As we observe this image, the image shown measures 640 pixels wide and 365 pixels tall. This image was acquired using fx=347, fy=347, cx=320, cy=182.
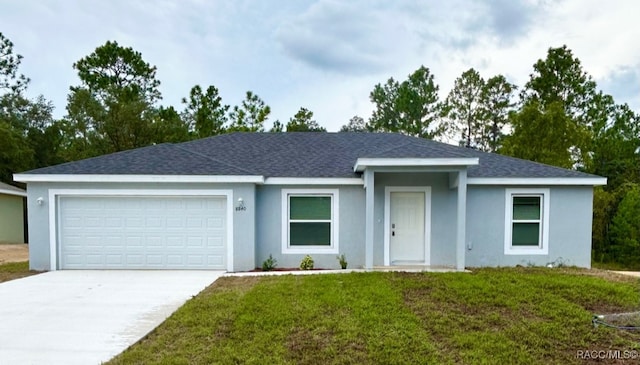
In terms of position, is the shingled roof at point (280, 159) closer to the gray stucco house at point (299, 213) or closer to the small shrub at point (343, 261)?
the gray stucco house at point (299, 213)

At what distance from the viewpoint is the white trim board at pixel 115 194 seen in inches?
361

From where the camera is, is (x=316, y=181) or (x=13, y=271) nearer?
(x=13, y=271)

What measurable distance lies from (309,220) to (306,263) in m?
1.18

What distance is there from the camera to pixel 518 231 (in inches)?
380

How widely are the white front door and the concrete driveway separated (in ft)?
15.9

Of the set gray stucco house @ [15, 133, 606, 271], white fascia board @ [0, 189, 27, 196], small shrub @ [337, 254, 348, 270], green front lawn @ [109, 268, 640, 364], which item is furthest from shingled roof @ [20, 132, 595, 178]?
white fascia board @ [0, 189, 27, 196]

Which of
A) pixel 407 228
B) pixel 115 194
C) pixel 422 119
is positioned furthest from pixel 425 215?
pixel 422 119

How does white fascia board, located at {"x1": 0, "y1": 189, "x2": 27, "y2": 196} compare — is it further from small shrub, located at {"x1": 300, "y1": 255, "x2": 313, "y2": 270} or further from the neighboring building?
small shrub, located at {"x1": 300, "y1": 255, "x2": 313, "y2": 270}

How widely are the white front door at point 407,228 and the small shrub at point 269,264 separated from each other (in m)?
3.24

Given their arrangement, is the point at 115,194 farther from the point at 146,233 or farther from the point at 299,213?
the point at 299,213

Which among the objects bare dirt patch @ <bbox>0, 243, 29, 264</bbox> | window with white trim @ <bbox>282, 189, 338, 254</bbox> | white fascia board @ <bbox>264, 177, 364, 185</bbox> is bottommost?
bare dirt patch @ <bbox>0, 243, 29, 264</bbox>

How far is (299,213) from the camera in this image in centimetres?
974

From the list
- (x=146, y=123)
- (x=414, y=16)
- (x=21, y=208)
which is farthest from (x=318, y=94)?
(x=21, y=208)

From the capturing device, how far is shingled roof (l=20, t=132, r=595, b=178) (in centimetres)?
917
